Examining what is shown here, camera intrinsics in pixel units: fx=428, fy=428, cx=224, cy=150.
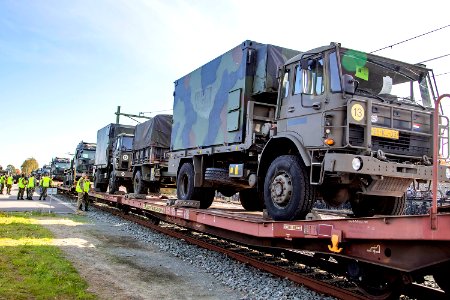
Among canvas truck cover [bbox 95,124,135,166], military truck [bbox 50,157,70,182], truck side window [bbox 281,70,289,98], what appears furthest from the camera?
military truck [bbox 50,157,70,182]

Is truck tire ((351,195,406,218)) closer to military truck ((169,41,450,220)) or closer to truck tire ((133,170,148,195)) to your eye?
military truck ((169,41,450,220))

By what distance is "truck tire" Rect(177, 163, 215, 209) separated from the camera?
10.9 meters

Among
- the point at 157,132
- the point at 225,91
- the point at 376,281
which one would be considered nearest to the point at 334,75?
the point at 376,281

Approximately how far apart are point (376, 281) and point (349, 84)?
2.81 metres

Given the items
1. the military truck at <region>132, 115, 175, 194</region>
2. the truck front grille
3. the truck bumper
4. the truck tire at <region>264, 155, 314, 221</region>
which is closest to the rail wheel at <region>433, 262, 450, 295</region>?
the truck bumper

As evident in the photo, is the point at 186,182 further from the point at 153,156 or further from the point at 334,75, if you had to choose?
the point at 334,75

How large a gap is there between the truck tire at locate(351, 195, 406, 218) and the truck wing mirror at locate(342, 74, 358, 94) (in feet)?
6.84

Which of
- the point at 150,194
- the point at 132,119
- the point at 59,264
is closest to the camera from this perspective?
the point at 59,264

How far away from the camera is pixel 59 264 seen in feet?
23.2

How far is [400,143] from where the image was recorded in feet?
21.2

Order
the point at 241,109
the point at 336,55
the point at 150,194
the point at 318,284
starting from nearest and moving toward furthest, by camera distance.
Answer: the point at 318,284 < the point at 336,55 < the point at 241,109 < the point at 150,194

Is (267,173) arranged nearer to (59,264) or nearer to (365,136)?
(365,136)

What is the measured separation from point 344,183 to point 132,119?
97.7ft

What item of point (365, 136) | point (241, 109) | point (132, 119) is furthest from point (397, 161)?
point (132, 119)
